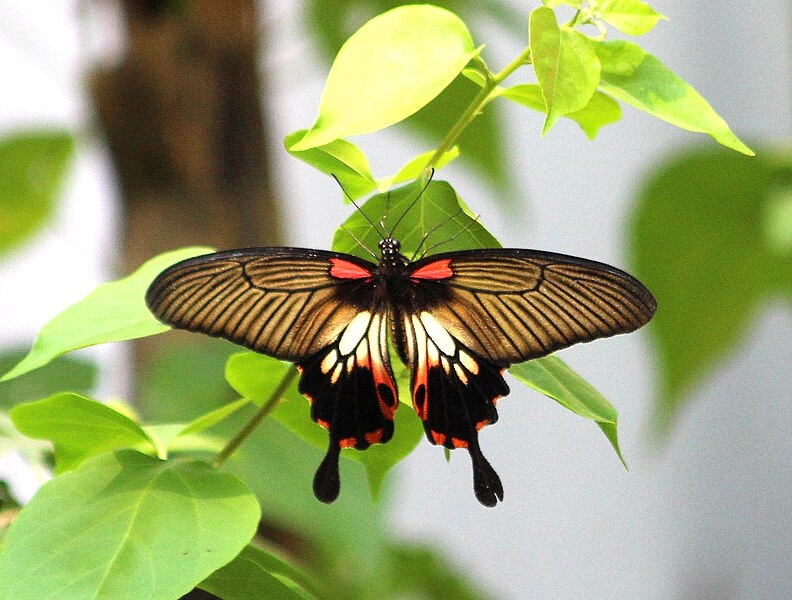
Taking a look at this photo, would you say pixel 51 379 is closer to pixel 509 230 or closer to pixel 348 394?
pixel 348 394

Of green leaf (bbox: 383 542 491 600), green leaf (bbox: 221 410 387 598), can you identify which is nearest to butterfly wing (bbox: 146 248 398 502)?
green leaf (bbox: 221 410 387 598)

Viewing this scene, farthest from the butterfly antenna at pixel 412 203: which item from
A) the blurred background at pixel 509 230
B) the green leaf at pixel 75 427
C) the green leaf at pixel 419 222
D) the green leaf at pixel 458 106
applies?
the green leaf at pixel 458 106

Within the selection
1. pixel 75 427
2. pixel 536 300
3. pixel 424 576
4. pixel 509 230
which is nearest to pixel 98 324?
pixel 75 427

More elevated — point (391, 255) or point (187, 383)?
point (391, 255)

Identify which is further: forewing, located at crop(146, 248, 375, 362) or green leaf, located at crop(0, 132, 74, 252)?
green leaf, located at crop(0, 132, 74, 252)

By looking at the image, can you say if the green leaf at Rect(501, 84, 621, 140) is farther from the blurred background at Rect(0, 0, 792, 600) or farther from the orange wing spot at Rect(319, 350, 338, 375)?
the blurred background at Rect(0, 0, 792, 600)

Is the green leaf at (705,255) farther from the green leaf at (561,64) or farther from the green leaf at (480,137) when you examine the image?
the green leaf at (561,64)
